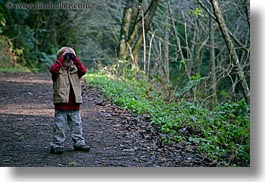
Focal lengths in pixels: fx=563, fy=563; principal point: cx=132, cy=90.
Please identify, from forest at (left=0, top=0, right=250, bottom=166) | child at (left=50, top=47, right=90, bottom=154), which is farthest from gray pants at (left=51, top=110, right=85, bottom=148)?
forest at (left=0, top=0, right=250, bottom=166)

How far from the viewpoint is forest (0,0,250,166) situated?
5469 millimetres

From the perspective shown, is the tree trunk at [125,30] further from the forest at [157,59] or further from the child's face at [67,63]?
the child's face at [67,63]

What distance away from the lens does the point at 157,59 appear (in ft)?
27.8

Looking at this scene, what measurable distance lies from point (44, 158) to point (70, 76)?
0.73m

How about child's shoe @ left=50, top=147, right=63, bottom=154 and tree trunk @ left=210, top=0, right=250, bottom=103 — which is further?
tree trunk @ left=210, top=0, right=250, bottom=103

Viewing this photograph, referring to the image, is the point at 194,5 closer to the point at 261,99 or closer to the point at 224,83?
the point at 224,83

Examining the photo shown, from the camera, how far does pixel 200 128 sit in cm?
548

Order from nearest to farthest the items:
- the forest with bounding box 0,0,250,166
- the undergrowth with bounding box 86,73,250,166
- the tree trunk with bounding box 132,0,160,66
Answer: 1. the undergrowth with bounding box 86,73,250,166
2. the forest with bounding box 0,0,250,166
3. the tree trunk with bounding box 132,0,160,66

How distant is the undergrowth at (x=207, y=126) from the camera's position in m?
5.07

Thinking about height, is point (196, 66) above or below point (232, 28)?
below

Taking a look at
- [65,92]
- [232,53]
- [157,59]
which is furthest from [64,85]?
[157,59]

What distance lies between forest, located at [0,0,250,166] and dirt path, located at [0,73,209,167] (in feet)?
0.59

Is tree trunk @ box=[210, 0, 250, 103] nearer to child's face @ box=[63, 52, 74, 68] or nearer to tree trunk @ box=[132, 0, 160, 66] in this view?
child's face @ box=[63, 52, 74, 68]

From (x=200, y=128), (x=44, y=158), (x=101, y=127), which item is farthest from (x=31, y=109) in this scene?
(x=200, y=128)
